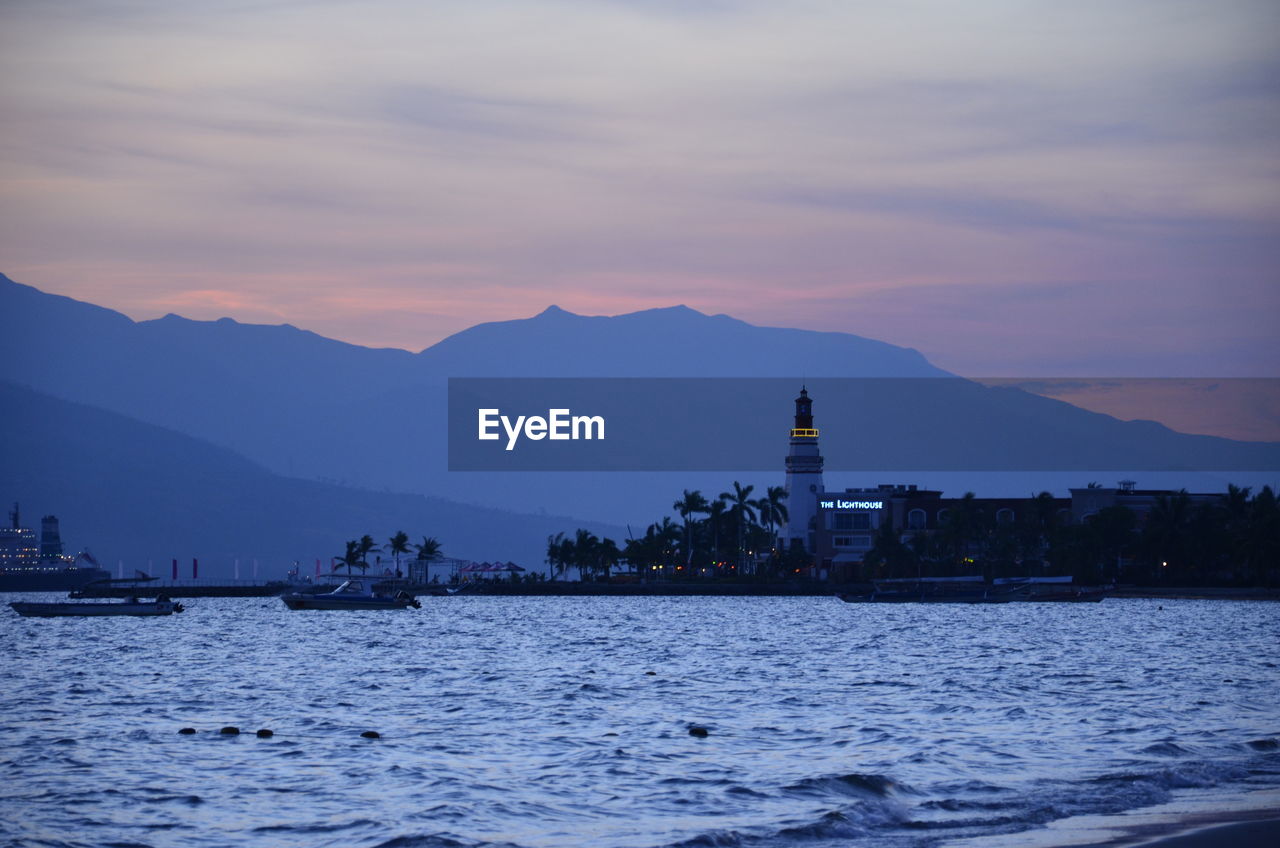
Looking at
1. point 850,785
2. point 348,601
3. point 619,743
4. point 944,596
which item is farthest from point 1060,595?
point 850,785

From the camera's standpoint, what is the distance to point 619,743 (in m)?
41.4

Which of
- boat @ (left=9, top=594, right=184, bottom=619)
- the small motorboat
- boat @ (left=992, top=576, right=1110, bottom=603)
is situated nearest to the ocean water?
boat @ (left=9, top=594, right=184, bottom=619)

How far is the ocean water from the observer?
29.7 metres

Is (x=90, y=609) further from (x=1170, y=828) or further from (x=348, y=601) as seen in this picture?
(x=1170, y=828)

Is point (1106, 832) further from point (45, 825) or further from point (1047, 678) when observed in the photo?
point (1047, 678)

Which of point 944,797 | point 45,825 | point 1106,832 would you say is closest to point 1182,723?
point 944,797

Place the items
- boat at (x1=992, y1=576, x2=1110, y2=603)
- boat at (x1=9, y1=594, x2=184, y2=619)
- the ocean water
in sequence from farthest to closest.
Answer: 1. boat at (x1=992, y1=576, x2=1110, y2=603)
2. boat at (x1=9, y1=594, x2=184, y2=619)
3. the ocean water

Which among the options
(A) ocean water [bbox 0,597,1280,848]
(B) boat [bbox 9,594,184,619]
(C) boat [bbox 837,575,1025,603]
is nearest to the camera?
(A) ocean water [bbox 0,597,1280,848]

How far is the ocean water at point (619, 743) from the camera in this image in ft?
97.5

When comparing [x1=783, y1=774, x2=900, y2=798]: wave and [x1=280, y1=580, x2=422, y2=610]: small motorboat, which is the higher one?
[x1=280, y1=580, x2=422, y2=610]: small motorboat

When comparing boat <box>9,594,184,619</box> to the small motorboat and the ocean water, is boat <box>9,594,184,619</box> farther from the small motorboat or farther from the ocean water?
the ocean water

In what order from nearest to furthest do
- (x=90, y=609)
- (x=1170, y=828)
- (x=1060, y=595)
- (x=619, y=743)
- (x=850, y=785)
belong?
1. (x=1170, y=828)
2. (x=850, y=785)
3. (x=619, y=743)
4. (x=90, y=609)
5. (x=1060, y=595)

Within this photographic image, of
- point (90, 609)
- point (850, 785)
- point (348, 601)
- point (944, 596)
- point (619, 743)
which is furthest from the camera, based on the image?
point (944, 596)

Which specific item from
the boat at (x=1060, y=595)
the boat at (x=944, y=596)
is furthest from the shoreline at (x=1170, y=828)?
the boat at (x=1060, y=595)
